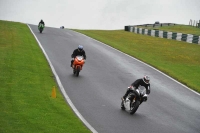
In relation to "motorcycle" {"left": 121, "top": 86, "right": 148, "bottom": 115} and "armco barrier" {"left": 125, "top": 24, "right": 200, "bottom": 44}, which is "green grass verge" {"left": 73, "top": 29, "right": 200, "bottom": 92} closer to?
"armco barrier" {"left": 125, "top": 24, "right": 200, "bottom": 44}

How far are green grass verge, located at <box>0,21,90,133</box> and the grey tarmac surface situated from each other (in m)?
0.84

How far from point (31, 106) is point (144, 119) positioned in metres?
4.09

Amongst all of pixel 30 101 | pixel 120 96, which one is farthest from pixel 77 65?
pixel 30 101

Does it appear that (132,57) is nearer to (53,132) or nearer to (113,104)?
(113,104)

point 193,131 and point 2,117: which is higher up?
point 2,117

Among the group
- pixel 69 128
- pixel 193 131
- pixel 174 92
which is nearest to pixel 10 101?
pixel 69 128

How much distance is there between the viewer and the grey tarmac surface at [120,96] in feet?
46.0

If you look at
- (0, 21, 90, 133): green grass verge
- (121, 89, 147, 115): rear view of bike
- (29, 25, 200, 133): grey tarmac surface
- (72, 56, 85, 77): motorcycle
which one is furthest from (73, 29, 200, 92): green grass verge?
(0, 21, 90, 133): green grass verge

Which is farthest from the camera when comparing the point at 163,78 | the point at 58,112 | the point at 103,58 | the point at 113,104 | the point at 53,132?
the point at 103,58

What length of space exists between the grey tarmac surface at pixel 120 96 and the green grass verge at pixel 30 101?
2.75 feet

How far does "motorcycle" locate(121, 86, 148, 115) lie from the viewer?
49.9 ft

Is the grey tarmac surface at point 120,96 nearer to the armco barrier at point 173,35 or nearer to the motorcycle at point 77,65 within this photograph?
the motorcycle at point 77,65

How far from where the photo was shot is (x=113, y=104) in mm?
16844

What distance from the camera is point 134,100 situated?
15469mm
